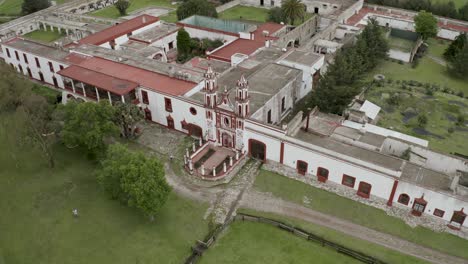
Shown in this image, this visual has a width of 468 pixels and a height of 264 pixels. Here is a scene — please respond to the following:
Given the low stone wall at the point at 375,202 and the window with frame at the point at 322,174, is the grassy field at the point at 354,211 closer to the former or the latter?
the low stone wall at the point at 375,202

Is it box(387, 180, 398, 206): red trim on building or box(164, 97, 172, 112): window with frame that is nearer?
box(387, 180, 398, 206): red trim on building

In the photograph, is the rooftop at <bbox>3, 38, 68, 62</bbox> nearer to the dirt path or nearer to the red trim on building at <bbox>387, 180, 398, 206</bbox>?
the dirt path

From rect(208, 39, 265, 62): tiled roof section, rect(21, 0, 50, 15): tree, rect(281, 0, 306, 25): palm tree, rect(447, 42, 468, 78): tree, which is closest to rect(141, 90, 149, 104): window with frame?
rect(208, 39, 265, 62): tiled roof section

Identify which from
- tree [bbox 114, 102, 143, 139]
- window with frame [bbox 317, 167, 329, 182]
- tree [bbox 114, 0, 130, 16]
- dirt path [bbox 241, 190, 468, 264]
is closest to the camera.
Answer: dirt path [bbox 241, 190, 468, 264]

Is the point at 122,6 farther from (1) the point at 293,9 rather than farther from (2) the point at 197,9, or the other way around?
(1) the point at 293,9

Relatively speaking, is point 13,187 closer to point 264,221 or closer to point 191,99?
point 191,99

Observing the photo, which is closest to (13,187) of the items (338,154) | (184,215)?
(184,215)
